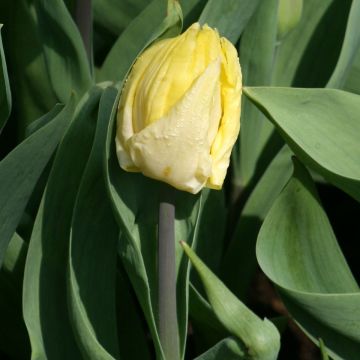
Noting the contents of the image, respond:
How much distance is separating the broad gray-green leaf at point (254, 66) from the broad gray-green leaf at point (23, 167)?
1.30 ft

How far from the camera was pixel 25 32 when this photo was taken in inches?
50.2

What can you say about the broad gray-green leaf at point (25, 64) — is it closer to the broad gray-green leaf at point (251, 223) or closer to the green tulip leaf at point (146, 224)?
the broad gray-green leaf at point (251, 223)

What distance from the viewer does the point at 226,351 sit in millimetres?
799

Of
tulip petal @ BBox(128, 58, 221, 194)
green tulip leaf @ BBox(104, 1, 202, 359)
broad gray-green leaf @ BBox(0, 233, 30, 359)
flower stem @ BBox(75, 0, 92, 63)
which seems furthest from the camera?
flower stem @ BBox(75, 0, 92, 63)

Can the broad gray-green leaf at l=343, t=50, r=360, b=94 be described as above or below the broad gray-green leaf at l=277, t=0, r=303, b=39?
below

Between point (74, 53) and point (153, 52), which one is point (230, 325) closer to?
point (153, 52)

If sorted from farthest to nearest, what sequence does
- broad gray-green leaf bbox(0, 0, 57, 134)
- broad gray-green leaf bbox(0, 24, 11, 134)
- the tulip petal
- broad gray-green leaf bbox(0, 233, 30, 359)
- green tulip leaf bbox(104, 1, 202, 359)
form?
broad gray-green leaf bbox(0, 0, 57, 134) → broad gray-green leaf bbox(0, 233, 30, 359) → broad gray-green leaf bbox(0, 24, 11, 134) → green tulip leaf bbox(104, 1, 202, 359) → the tulip petal

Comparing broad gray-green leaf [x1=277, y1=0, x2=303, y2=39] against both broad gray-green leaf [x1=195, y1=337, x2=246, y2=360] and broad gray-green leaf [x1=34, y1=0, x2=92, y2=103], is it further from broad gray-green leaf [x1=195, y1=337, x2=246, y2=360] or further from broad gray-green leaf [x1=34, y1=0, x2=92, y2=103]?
broad gray-green leaf [x1=195, y1=337, x2=246, y2=360]

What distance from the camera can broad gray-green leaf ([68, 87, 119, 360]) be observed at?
85 cm

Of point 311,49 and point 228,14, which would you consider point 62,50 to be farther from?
point 311,49

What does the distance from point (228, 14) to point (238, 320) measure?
0.37 meters

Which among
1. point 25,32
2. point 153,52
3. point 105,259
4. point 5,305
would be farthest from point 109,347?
point 25,32

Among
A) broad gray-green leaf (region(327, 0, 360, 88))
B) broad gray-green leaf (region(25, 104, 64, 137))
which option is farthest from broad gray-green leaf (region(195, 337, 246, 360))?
broad gray-green leaf (region(327, 0, 360, 88))

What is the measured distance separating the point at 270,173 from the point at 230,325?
476mm
